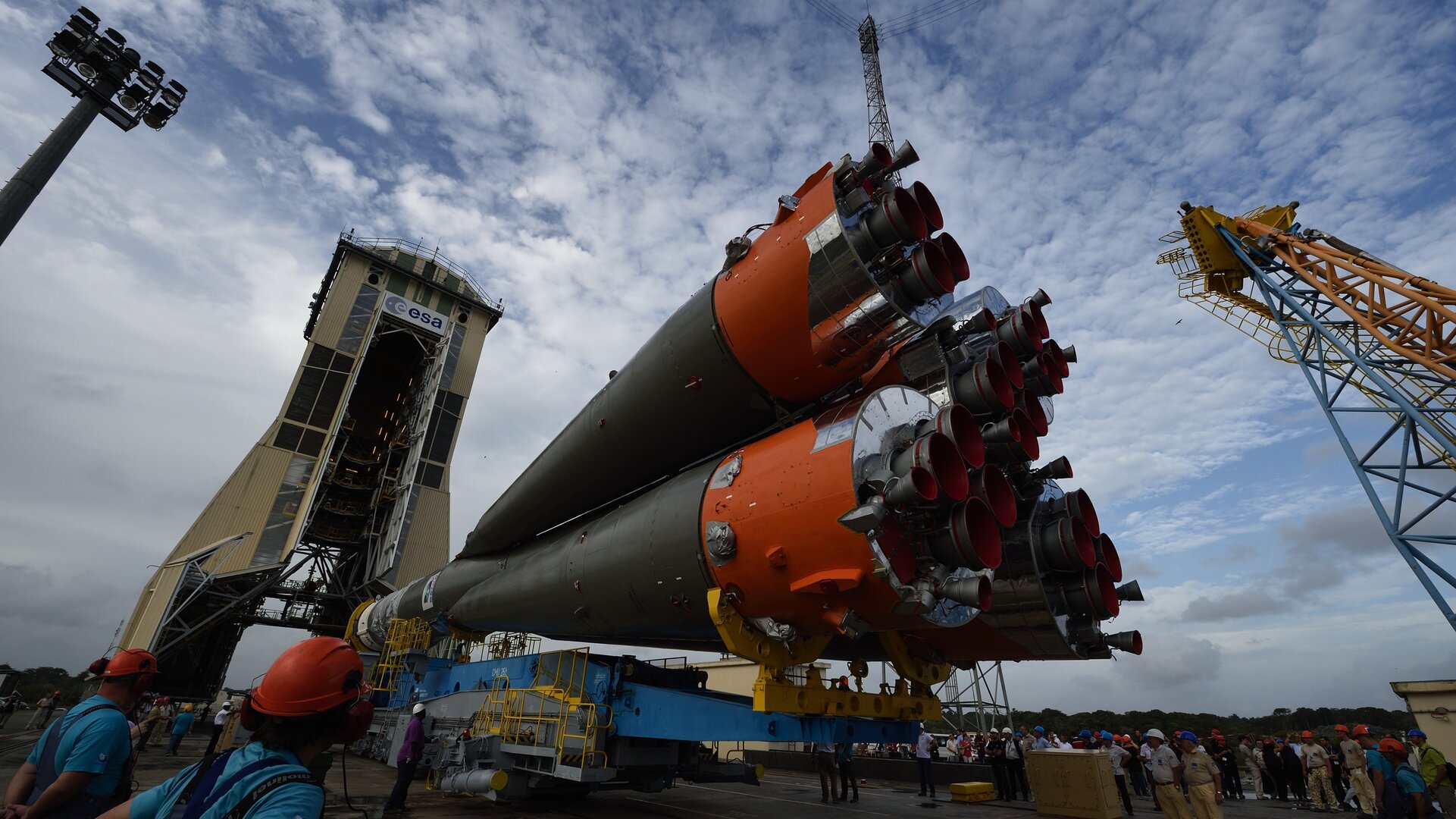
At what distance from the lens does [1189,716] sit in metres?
34.6

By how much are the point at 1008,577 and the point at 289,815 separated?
18.3 ft

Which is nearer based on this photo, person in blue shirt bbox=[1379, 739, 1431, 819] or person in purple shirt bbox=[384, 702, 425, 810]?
person in blue shirt bbox=[1379, 739, 1431, 819]

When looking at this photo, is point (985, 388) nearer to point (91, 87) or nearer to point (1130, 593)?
point (1130, 593)

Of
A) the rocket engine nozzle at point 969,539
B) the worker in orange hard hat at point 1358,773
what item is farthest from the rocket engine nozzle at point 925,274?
the worker in orange hard hat at point 1358,773

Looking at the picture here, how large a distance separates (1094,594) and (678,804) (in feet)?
24.2

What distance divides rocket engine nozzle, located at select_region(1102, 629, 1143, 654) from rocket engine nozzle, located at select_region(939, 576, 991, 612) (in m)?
2.11

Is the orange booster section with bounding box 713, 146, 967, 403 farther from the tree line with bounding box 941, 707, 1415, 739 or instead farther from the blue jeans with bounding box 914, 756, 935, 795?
the tree line with bounding box 941, 707, 1415, 739

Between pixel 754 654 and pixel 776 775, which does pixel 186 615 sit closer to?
pixel 776 775

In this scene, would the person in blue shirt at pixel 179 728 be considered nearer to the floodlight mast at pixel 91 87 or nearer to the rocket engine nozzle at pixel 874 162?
the floodlight mast at pixel 91 87

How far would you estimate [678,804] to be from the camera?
9.97 meters

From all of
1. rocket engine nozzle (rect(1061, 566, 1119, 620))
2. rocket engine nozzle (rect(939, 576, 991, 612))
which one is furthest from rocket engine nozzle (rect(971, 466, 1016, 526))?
rocket engine nozzle (rect(1061, 566, 1119, 620))

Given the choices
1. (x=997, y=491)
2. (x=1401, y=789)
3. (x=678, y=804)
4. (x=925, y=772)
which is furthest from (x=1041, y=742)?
(x=997, y=491)

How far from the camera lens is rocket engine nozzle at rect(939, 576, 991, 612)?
185 inches

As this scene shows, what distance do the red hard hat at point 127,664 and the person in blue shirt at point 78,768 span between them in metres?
0.07
